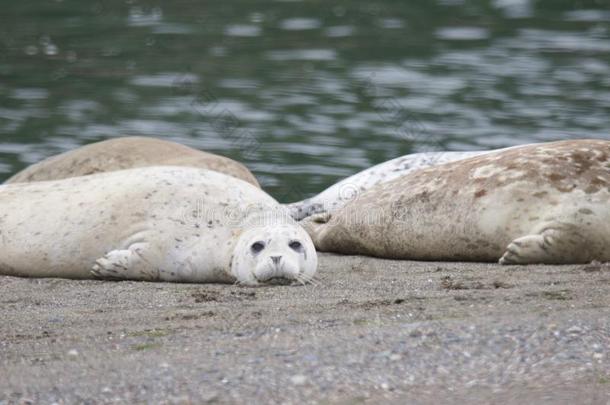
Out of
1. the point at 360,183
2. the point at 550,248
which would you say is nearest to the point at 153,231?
the point at 550,248

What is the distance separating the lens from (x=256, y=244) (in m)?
6.42

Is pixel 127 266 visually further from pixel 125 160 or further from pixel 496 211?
Result: pixel 125 160

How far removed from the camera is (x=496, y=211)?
7.10 meters

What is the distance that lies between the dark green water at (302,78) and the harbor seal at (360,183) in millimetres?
1615

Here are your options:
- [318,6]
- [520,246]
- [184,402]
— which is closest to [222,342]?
[184,402]

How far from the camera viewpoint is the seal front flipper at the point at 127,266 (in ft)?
21.9

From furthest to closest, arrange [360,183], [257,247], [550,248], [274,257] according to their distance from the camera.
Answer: [360,183] → [550,248] → [257,247] → [274,257]

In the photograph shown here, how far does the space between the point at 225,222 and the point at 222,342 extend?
198 centimetres

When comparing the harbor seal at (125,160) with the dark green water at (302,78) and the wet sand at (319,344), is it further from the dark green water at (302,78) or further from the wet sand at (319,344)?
the wet sand at (319,344)

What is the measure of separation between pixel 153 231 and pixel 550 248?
1895 mm

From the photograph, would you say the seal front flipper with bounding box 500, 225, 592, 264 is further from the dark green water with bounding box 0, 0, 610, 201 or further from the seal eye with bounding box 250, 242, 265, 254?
the dark green water with bounding box 0, 0, 610, 201

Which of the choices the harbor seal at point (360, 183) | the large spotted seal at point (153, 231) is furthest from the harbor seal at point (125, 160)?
the large spotted seal at point (153, 231)

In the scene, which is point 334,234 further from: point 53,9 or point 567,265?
point 53,9

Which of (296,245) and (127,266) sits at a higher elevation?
(296,245)
